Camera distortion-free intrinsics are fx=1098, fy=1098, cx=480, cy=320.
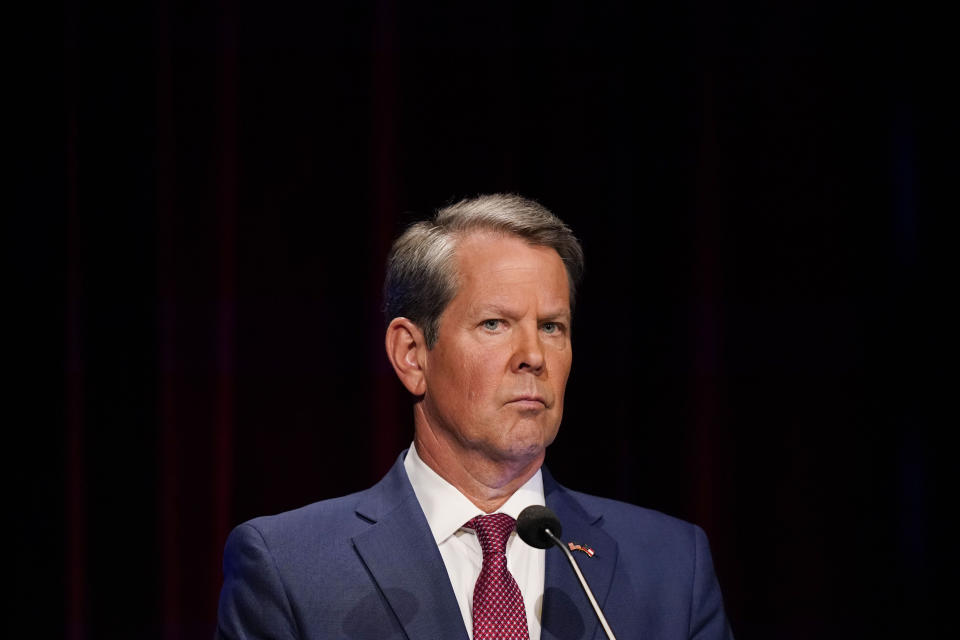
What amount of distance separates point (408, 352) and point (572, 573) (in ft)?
1.70

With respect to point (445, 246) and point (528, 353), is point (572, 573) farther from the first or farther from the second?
point (445, 246)

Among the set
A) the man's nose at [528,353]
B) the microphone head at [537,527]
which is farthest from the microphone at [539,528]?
the man's nose at [528,353]

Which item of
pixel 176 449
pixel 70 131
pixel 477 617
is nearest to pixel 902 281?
pixel 477 617

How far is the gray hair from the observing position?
2053 mm

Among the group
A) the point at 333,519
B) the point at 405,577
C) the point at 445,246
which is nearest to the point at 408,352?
the point at 445,246

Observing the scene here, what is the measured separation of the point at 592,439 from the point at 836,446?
68cm

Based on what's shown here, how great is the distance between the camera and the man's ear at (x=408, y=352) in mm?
2094

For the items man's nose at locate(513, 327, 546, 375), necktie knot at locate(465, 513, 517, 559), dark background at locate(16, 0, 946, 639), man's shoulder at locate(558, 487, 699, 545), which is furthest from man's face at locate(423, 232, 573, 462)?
dark background at locate(16, 0, 946, 639)

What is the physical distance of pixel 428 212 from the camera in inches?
115

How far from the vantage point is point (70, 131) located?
277 cm

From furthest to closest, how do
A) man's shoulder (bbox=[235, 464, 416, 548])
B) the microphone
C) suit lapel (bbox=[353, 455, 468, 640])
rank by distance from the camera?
man's shoulder (bbox=[235, 464, 416, 548]) < suit lapel (bbox=[353, 455, 468, 640]) < the microphone

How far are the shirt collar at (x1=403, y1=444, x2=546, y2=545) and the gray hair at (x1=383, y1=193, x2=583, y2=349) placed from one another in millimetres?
250

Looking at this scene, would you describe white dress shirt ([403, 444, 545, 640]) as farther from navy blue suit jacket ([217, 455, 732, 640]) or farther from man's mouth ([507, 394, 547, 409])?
man's mouth ([507, 394, 547, 409])

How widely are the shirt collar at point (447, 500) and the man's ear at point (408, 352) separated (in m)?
0.15
